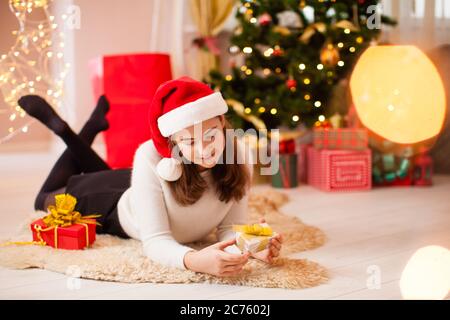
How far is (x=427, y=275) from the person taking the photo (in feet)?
5.24

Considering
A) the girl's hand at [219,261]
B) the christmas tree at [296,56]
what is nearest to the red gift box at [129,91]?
the christmas tree at [296,56]

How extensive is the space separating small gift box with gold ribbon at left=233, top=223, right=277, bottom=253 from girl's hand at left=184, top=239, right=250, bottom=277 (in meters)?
0.02

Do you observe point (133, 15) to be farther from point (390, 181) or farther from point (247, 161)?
point (247, 161)

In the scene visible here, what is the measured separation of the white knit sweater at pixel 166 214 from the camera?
1.62m

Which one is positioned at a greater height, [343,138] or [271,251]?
[343,138]

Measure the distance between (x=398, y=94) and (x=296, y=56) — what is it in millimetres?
548

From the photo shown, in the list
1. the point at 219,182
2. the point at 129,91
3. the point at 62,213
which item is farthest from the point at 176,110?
the point at 129,91

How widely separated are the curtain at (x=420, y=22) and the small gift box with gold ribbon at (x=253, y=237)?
2.17 metres

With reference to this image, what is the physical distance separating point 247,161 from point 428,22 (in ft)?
6.63

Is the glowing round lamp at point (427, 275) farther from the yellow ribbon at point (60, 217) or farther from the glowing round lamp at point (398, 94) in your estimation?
the glowing round lamp at point (398, 94)

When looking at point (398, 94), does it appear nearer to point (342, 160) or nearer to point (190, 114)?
point (342, 160)

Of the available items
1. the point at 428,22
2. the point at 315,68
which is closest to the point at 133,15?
the point at 315,68

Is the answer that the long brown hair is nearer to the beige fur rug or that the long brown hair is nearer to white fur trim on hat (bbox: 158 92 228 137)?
white fur trim on hat (bbox: 158 92 228 137)

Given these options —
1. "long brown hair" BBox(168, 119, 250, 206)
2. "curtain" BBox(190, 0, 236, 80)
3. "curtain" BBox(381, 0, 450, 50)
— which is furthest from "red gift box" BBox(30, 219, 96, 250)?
"curtain" BBox(381, 0, 450, 50)
